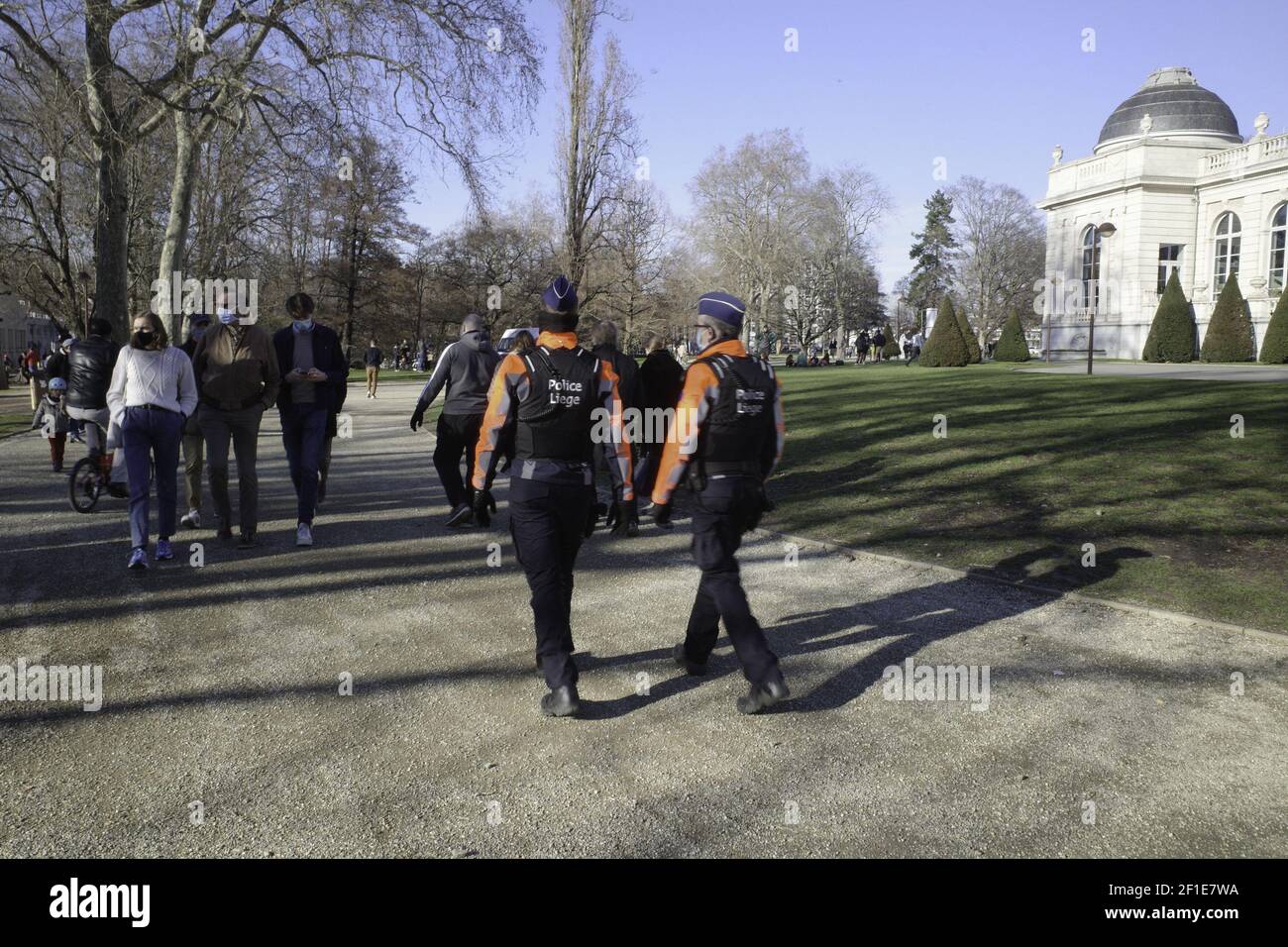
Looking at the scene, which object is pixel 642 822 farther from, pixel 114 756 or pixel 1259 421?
pixel 1259 421

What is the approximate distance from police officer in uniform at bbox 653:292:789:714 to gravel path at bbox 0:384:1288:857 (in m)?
0.59

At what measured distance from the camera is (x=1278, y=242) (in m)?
41.6

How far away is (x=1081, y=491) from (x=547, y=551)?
23.4 feet

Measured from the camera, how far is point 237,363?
8.27 metres

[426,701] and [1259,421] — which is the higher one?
[1259,421]

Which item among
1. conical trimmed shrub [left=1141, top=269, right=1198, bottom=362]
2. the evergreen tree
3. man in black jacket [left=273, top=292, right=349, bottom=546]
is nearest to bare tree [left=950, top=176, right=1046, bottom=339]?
the evergreen tree

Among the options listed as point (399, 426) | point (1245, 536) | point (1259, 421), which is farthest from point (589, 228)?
point (1245, 536)

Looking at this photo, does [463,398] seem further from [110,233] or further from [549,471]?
[110,233]

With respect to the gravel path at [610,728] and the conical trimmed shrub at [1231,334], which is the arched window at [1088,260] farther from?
the gravel path at [610,728]

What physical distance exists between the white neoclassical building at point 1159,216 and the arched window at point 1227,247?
5 centimetres

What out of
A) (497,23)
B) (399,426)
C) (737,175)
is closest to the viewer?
(497,23)

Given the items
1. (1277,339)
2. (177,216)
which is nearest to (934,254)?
(1277,339)

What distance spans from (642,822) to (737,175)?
63.4 metres

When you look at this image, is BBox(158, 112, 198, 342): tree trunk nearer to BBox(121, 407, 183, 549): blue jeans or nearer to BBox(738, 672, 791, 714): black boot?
BBox(121, 407, 183, 549): blue jeans
